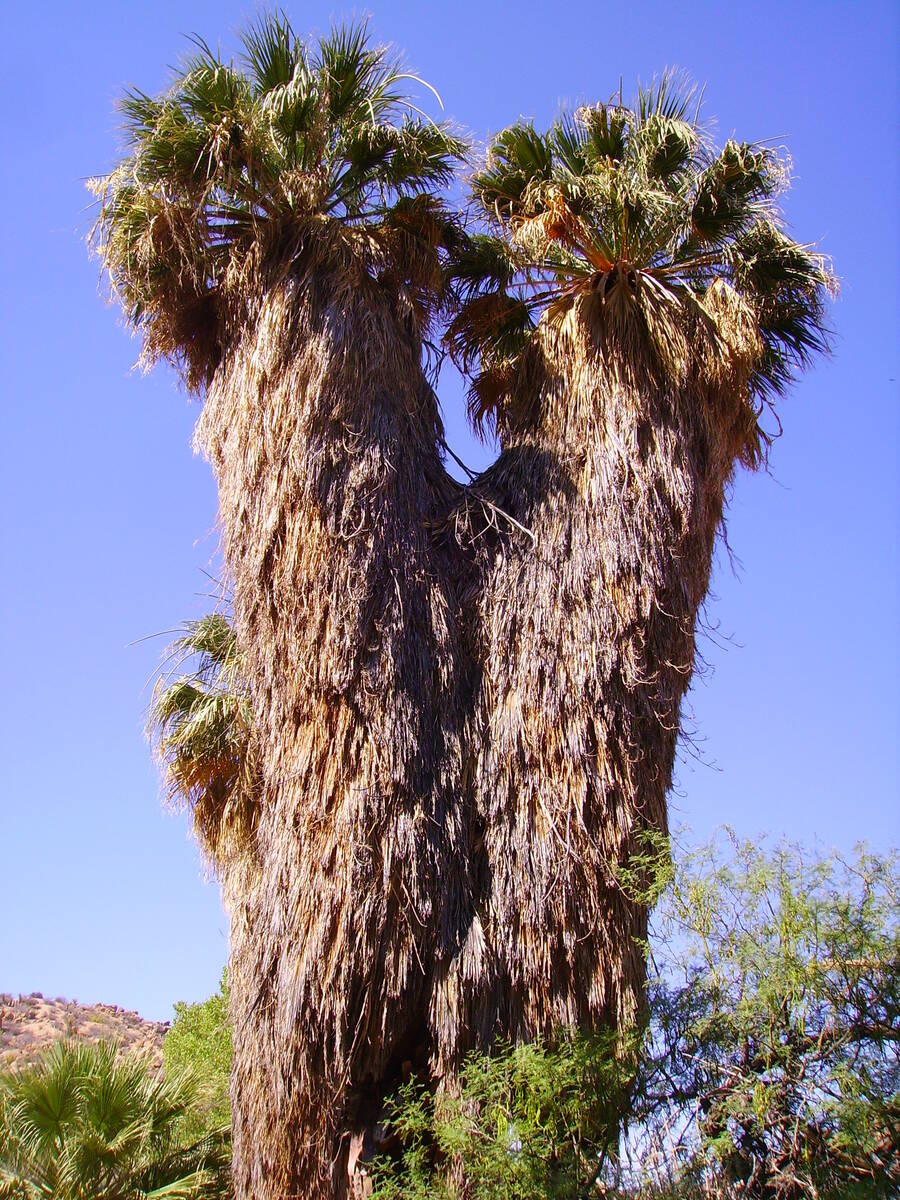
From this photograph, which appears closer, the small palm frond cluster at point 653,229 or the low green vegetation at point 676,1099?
the low green vegetation at point 676,1099

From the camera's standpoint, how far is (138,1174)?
7.71 metres

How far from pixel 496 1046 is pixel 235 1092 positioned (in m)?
1.88

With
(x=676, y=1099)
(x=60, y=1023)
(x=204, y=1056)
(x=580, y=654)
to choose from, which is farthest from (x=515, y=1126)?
(x=60, y=1023)

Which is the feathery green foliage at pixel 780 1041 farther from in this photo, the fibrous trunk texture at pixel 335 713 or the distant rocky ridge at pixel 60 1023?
the distant rocky ridge at pixel 60 1023

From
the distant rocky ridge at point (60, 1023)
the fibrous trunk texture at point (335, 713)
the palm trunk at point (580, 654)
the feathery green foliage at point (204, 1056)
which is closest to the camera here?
the fibrous trunk texture at point (335, 713)

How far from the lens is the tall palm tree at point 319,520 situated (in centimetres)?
740

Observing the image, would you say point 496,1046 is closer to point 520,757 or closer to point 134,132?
point 520,757

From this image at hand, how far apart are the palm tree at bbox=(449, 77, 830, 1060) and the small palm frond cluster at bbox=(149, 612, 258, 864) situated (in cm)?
243

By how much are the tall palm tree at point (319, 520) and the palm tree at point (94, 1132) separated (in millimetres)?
685

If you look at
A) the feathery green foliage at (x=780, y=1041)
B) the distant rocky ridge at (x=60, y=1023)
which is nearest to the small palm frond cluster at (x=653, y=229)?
the feathery green foliage at (x=780, y=1041)

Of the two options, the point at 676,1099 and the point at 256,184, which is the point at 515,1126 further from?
the point at 256,184

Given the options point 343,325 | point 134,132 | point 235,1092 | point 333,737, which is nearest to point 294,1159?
point 235,1092

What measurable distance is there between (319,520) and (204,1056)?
8950 mm

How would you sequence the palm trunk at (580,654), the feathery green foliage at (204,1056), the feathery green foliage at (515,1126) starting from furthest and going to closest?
1. the feathery green foliage at (204,1056)
2. the palm trunk at (580,654)
3. the feathery green foliage at (515,1126)
